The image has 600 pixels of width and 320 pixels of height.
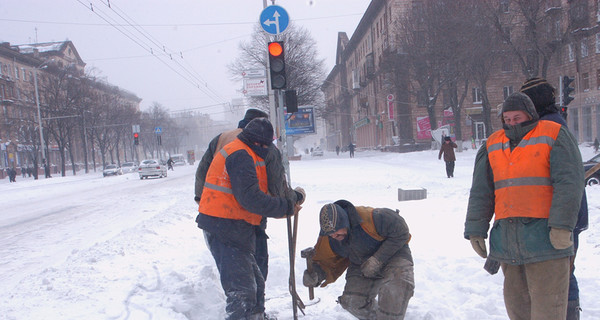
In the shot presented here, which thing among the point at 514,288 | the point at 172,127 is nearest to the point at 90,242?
the point at 514,288

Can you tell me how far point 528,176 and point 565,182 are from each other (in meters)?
0.19

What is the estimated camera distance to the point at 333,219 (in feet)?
10.8

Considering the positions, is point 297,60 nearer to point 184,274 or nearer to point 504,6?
point 504,6

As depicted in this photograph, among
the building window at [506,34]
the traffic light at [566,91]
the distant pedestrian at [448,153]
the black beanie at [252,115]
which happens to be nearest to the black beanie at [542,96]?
the black beanie at [252,115]

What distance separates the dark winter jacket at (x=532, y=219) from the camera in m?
2.39

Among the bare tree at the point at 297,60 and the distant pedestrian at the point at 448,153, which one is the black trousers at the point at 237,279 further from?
the bare tree at the point at 297,60

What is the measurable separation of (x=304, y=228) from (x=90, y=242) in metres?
3.77

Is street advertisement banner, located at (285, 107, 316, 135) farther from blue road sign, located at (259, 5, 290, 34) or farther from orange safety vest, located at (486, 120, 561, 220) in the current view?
orange safety vest, located at (486, 120, 561, 220)

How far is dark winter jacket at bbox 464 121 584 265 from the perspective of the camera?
239 cm

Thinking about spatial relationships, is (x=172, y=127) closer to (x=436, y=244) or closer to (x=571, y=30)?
(x=571, y=30)

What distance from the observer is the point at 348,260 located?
385 cm

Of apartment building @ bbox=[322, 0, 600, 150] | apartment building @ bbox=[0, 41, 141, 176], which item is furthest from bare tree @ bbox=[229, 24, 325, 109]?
apartment building @ bbox=[0, 41, 141, 176]

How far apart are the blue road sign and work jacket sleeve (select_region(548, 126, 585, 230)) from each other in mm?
6467

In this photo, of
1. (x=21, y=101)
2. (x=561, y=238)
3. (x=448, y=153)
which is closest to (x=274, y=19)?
(x=561, y=238)
